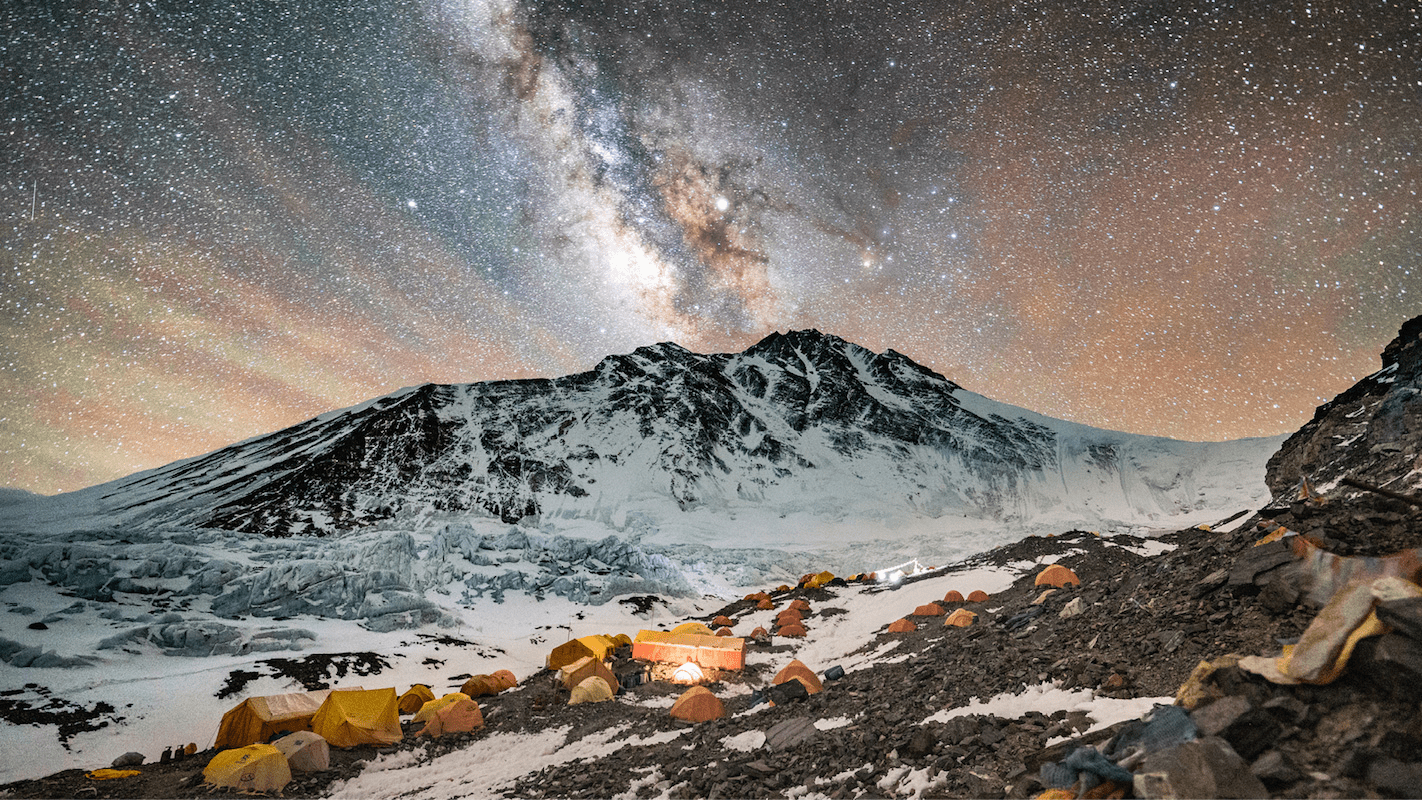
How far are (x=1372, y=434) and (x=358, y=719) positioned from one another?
29112 mm

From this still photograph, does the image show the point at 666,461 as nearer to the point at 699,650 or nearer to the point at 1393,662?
the point at 699,650

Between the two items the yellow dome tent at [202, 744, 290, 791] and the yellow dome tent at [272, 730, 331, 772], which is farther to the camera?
the yellow dome tent at [272, 730, 331, 772]

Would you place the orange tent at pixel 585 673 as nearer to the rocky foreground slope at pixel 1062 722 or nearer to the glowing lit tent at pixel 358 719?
the rocky foreground slope at pixel 1062 722

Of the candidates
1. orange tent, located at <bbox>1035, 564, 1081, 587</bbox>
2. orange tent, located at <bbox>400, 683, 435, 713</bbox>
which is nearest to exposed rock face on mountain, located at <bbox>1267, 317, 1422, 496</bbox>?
orange tent, located at <bbox>1035, 564, 1081, 587</bbox>

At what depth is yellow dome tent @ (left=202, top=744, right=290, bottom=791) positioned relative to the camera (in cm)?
1375

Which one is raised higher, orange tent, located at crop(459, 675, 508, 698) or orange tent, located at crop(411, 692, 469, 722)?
orange tent, located at crop(411, 692, 469, 722)

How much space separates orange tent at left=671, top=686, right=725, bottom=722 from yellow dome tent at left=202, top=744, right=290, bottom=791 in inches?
396

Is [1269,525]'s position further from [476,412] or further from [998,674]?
[476,412]

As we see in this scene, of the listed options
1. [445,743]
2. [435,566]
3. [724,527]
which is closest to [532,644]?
[435,566]

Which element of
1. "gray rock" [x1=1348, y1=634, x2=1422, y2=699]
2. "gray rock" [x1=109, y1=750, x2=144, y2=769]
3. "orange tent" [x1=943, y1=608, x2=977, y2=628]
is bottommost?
"gray rock" [x1=109, y1=750, x2=144, y2=769]

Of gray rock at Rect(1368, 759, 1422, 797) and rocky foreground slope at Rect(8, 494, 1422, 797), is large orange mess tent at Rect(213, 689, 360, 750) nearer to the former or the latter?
rocky foreground slope at Rect(8, 494, 1422, 797)

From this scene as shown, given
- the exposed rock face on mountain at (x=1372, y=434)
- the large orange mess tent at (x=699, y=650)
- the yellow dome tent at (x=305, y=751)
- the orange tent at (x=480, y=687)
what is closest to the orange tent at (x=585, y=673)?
the large orange mess tent at (x=699, y=650)

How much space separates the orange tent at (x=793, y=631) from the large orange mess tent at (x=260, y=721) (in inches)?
730

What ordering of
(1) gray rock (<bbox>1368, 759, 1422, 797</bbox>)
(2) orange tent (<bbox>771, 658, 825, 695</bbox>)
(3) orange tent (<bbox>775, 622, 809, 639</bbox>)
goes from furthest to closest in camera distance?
(3) orange tent (<bbox>775, 622, 809, 639</bbox>), (2) orange tent (<bbox>771, 658, 825, 695</bbox>), (1) gray rock (<bbox>1368, 759, 1422, 797</bbox>)
